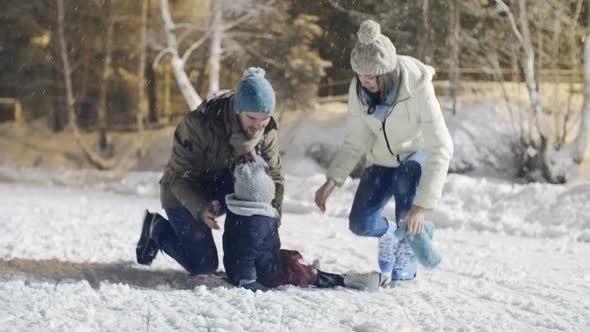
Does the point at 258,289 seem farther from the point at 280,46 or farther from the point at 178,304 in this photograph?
the point at 280,46

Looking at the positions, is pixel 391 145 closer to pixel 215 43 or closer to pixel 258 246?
pixel 258 246

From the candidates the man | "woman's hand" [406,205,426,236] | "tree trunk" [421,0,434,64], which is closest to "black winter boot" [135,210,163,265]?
the man

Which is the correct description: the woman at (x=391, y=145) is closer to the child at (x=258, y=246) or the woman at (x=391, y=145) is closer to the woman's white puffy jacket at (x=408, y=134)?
the woman's white puffy jacket at (x=408, y=134)

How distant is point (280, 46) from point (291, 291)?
1168cm

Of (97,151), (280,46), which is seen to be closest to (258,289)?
(280,46)

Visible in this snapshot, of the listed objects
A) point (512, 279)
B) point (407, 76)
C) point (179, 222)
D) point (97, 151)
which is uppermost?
point (407, 76)

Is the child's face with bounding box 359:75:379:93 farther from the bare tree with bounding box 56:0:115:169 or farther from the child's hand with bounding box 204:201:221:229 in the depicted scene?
the bare tree with bounding box 56:0:115:169

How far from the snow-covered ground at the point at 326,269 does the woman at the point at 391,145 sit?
40 cm

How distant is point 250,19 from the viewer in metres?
15.5

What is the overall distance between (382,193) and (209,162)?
106cm

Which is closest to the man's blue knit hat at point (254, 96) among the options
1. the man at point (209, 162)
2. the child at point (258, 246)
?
the man at point (209, 162)

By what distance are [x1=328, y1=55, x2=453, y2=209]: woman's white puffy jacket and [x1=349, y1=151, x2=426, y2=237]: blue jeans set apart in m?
0.06

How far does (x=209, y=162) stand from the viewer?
452cm

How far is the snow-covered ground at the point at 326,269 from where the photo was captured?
3746 mm
